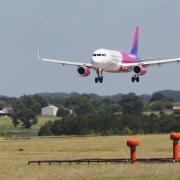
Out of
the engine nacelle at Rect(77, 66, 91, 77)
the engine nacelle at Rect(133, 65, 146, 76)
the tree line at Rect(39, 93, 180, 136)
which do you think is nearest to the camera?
the engine nacelle at Rect(77, 66, 91, 77)

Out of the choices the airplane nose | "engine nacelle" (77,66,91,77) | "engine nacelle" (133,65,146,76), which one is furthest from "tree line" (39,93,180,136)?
the airplane nose

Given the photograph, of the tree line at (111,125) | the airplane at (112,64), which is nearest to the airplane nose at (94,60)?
the airplane at (112,64)

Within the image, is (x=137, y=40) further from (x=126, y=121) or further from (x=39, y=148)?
(x=39, y=148)

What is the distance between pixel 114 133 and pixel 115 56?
120 feet

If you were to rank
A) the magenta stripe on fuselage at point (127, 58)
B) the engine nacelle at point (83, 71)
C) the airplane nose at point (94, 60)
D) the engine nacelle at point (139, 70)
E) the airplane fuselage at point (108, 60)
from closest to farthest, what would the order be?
1. the airplane nose at point (94, 60)
2. the airplane fuselage at point (108, 60)
3. the engine nacelle at point (83, 71)
4. the engine nacelle at point (139, 70)
5. the magenta stripe on fuselage at point (127, 58)

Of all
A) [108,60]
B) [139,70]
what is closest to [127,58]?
[139,70]

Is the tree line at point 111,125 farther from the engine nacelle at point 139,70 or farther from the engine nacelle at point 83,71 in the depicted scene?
the engine nacelle at point 83,71

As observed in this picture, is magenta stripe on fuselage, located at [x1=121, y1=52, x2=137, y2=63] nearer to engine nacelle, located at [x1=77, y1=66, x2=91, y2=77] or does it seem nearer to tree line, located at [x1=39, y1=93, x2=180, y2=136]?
engine nacelle, located at [x1=77, y1=66, x2=91, y2=77]

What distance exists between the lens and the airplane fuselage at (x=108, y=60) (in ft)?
323

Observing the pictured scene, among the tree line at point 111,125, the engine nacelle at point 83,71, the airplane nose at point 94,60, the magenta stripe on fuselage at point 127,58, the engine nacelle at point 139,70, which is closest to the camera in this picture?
the airplane nose at point 94,60

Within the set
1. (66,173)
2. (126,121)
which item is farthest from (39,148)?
(126,121)

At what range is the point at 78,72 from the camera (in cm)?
9875

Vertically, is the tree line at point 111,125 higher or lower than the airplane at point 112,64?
lower

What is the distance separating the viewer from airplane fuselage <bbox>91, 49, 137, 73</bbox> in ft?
323
